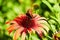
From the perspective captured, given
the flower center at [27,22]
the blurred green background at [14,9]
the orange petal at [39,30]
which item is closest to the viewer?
the orange petal at [39,30]

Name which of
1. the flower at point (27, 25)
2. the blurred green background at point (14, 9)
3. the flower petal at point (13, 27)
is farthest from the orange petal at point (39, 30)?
the blurred green background at point (14, 9)

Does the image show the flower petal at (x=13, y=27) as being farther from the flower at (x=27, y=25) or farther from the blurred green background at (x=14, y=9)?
the blurred green background at (x=14, y=9)

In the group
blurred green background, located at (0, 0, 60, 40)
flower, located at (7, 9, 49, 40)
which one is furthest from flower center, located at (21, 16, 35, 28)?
blurred green background, located at (0, 0, 60, 40)

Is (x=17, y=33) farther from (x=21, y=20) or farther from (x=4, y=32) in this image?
(x=4, y=32)

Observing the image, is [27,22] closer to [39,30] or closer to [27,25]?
[27,25]

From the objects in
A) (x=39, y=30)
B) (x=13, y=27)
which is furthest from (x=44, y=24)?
(x=13, y=27)

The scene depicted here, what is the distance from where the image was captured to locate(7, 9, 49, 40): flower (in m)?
1.43

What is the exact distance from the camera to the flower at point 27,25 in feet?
4.69

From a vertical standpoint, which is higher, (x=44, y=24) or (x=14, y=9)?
(x=14, y=9)

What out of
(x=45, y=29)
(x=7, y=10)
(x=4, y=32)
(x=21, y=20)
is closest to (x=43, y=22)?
(x=45, y=29)

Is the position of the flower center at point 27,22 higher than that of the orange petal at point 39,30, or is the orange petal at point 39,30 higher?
the flower center at point 27,22

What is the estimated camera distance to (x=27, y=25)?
1.53m

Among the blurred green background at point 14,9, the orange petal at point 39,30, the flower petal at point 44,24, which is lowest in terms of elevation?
the orange petal at point 39,30

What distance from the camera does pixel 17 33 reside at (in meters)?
1.40
